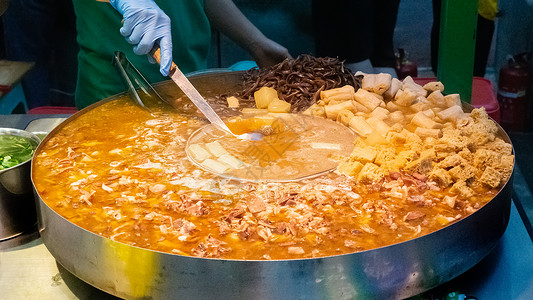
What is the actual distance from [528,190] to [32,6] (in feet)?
15.6

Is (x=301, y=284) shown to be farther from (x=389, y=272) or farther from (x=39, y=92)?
(x=39, y=92)

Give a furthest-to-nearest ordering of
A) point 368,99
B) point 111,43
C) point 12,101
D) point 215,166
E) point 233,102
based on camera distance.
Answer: point 12,101 → point 111,43 → point 233,102 → point 368,99 → point 215,166

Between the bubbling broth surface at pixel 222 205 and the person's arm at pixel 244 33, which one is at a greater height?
the bubbling broth surface at pixel 222 205

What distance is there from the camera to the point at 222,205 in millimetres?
1702

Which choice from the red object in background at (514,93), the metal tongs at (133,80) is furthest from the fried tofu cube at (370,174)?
the red object in background at (514,93)

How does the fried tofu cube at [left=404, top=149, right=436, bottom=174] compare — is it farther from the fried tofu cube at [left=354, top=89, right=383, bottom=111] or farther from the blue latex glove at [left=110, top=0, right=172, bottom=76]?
the blue latex glove at [left=110, top=0, right=172, bottom=76]

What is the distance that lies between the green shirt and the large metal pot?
5.47 ft

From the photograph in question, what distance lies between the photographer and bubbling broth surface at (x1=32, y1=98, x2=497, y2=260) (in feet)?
4.96

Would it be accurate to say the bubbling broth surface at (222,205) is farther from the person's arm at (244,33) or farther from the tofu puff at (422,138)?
the person's arm at (244,33)

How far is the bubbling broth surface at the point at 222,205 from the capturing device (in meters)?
1.51

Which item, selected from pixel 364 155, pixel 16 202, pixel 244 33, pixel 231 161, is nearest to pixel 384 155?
pixel 364 155

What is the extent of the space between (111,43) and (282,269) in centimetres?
214

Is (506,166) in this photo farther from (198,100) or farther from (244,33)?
(244,33)

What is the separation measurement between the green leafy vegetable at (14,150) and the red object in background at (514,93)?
3.59 m
